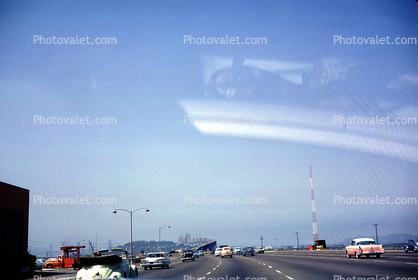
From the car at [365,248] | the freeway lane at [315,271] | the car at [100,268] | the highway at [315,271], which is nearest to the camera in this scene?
the car at [100,268]

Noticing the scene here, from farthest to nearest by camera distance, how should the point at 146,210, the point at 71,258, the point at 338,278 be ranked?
the point at 146,210 → the point at 71,258 → the point at 338,278

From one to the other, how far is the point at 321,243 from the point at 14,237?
76251mm

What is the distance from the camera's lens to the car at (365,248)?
3375 cm

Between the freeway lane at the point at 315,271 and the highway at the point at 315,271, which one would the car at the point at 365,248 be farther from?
the freeway lane at the point at 315,271

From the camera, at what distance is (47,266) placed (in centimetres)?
5497

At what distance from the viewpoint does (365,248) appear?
33875 millimetres

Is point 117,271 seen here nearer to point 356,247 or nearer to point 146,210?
point 356,247

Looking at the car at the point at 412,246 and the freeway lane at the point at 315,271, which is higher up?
the freeway lane at the point at 315,271

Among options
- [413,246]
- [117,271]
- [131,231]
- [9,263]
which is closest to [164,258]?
[9,263]

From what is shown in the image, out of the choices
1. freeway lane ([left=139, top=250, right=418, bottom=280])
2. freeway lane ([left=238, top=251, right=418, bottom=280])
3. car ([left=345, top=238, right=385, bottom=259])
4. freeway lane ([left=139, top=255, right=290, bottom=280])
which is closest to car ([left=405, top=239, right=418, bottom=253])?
car ([left=345, top=238, right=385, bottom=259])

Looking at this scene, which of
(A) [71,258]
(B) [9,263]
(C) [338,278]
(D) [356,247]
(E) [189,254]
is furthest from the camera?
(E) [189,254]

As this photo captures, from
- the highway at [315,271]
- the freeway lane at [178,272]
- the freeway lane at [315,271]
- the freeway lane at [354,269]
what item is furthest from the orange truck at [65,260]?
the freeway lane at [354,269]

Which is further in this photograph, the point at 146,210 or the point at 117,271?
the point at 146,210

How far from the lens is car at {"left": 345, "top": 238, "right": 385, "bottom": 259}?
111 ft
